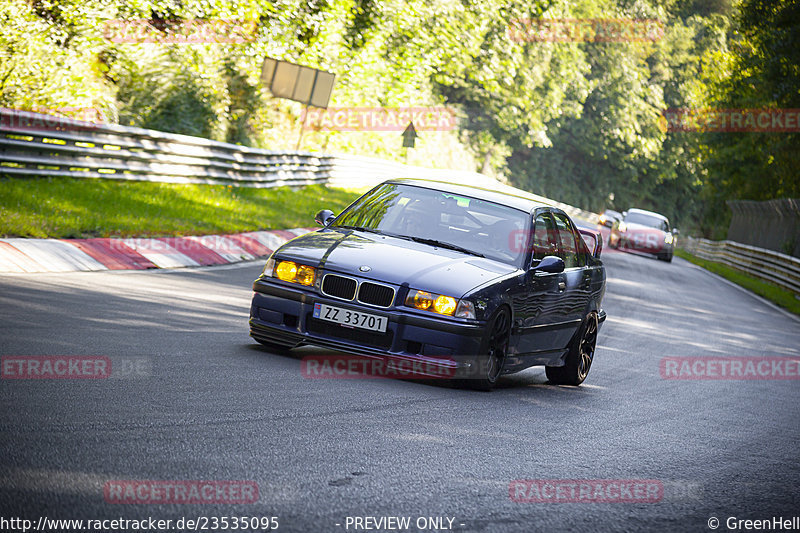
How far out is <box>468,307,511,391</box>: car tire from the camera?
23.2ft

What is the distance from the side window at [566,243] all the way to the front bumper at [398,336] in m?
1.94

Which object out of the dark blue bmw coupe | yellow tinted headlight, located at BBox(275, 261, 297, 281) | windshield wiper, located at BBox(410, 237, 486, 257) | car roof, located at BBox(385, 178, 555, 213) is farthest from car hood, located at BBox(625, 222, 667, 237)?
yellow tinted headlight, located at BBox(275, 261, 297, 281)

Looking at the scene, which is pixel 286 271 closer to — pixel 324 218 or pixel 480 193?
pixel 324 218

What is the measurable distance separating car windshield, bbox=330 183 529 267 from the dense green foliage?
10635mm

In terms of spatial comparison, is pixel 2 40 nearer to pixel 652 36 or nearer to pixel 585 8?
pixel 585 8

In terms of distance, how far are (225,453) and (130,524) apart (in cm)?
106

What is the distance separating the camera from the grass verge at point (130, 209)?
12.1 m

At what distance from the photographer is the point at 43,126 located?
14.7m

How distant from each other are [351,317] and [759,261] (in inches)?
1171

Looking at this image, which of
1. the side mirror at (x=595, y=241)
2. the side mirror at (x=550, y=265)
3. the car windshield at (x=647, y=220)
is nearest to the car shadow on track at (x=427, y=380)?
the side mirror at (x=550, y=265)

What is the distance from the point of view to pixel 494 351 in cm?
726

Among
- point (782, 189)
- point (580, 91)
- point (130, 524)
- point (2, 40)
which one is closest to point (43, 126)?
point (2, 40)

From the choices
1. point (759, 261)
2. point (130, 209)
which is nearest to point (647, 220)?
point (759, 261)

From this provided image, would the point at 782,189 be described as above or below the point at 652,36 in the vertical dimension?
below
